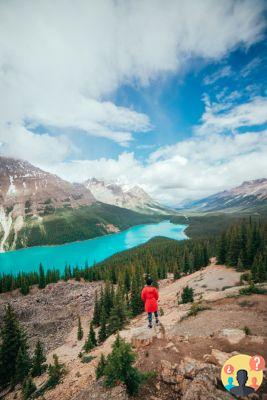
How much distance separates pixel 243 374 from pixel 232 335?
8800mm

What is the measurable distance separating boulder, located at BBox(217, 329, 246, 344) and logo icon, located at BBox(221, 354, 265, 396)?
7.62 metres

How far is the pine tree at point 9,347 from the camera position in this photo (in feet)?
111

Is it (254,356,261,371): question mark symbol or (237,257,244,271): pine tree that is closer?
(254,356,261,371): question mark symbol

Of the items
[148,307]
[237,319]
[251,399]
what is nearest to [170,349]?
[148,307]

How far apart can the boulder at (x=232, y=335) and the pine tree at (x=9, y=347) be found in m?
31.4

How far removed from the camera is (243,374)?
8.98m

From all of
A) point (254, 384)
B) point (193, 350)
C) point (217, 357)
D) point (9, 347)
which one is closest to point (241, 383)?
point (254, 384)

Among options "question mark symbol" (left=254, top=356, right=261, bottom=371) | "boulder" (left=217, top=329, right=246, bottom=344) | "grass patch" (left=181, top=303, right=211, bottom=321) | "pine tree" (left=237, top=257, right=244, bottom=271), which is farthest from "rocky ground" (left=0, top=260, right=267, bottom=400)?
"pine tree" (left=237, top=257, right=244, bottom=271)

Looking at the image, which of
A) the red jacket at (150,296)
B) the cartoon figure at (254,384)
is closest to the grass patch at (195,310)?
the red jacket at (150,296)

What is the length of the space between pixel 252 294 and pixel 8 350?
36488 millimetres

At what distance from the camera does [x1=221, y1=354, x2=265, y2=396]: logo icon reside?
8.61 m

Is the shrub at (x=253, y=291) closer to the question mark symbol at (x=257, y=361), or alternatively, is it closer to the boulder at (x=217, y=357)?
the boulder at (x=217, y=357)

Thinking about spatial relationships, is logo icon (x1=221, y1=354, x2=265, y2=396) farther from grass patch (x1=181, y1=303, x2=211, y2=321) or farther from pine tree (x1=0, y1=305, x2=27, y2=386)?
pine tree (x1=0, y1=305, x2=27, y2=386)

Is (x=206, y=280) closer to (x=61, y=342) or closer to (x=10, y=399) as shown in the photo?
(x=61, y=342)
